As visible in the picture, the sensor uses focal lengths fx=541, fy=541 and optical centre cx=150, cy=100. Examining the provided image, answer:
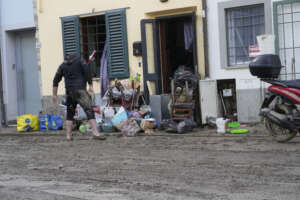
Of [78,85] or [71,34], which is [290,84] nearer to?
[78,85]

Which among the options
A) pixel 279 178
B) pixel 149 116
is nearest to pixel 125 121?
pixel 149 116

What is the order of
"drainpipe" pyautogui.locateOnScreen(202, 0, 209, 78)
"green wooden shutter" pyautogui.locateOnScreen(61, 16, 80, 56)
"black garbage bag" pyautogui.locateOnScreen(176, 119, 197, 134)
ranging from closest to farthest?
"black garbage bag" pyautogui.locateOnScreen(176, 119, 197, 134) → "drainpipe" pyautogui.locateOnScreen(202, 0, 209, 78) → "green wooden shutter" pyautogui.locateOnScreen(61, 16, 80, 56)

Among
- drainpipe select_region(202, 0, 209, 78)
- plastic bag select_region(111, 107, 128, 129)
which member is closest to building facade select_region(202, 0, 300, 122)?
drainpipe select_region(202, 0, 209, 78)

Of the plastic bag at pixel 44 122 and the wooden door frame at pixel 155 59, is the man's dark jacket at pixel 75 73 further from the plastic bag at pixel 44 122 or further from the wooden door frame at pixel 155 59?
the plastic bag at pixel 44 122

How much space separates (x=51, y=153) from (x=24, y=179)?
8.11 feet

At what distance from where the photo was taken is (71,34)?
14.1 meters

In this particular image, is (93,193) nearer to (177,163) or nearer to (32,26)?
(177,163)

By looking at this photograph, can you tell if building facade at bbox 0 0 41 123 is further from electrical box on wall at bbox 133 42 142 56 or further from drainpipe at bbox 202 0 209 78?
drainpipe at bbox 202 0 209 78

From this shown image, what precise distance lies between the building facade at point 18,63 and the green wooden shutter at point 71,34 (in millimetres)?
1421

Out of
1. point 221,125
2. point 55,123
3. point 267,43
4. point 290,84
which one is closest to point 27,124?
point 55,123

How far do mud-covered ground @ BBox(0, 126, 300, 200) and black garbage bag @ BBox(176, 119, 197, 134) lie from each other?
2.28 ft

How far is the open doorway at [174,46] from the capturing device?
A: 508 inches

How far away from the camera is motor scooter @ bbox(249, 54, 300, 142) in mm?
8500

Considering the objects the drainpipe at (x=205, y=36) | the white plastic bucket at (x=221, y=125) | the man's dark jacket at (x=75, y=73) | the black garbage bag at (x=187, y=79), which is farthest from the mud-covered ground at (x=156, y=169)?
the drainpipe at (x=205, y=36)
